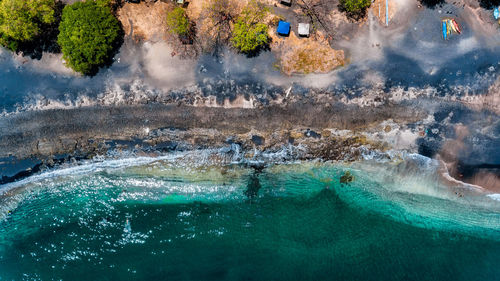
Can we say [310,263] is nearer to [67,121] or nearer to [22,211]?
[67,121]

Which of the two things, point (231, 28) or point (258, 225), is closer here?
point (231, 28)

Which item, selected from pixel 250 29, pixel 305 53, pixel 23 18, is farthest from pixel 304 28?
pixel 23 18

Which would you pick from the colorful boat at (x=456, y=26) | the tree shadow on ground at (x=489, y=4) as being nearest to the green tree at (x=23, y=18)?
the colorful boat at (x=456, y=26)

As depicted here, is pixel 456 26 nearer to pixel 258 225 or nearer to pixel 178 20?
pixel 178 20

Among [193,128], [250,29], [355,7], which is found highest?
[355,7]

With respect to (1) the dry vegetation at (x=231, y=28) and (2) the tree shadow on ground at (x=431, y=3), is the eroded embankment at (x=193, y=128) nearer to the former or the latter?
(1) the dry vegetation at (x=231, y=28)

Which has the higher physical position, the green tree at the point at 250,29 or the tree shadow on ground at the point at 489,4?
the tree shadow on ground at the point at 489,4
